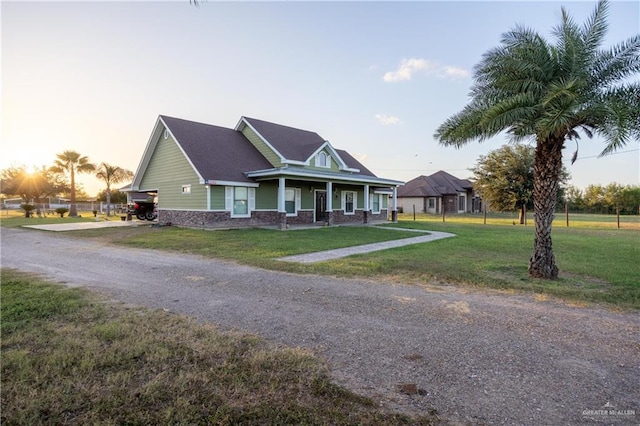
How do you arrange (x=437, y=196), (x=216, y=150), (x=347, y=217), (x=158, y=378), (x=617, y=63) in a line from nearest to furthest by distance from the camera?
(x=158, y=378) → (x=617, y=63) → (x=216, y=150) → (x=347, y=217) → (x=437, y=196)

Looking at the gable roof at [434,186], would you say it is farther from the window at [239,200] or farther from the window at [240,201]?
the window at [240,201]

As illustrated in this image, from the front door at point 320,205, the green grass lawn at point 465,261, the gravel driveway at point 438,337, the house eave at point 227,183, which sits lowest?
the gravel driveway at point 438,337

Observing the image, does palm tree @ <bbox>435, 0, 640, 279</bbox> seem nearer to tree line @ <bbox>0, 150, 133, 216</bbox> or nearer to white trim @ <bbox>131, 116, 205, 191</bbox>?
white trim @ <bbox>131, 116, 205, 191</bbox>

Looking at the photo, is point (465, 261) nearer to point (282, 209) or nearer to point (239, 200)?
point (282, 209)

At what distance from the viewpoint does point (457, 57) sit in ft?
49.3

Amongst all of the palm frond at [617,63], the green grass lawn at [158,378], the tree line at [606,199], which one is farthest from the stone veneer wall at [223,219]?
the tree line at [606,199]

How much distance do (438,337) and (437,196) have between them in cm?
4220

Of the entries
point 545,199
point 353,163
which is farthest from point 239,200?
point 545,199

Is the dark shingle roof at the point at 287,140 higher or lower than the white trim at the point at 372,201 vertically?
higher

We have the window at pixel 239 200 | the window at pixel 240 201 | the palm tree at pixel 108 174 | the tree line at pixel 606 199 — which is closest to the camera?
the window at pixel 239 200

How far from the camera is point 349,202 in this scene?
25453mm

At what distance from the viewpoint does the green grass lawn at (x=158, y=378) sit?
8.28 ft

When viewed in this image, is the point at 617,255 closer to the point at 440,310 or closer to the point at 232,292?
the point at 440,310

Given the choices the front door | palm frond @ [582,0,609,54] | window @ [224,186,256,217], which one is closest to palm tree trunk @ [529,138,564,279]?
palm frond @ [582,0,609,54]
